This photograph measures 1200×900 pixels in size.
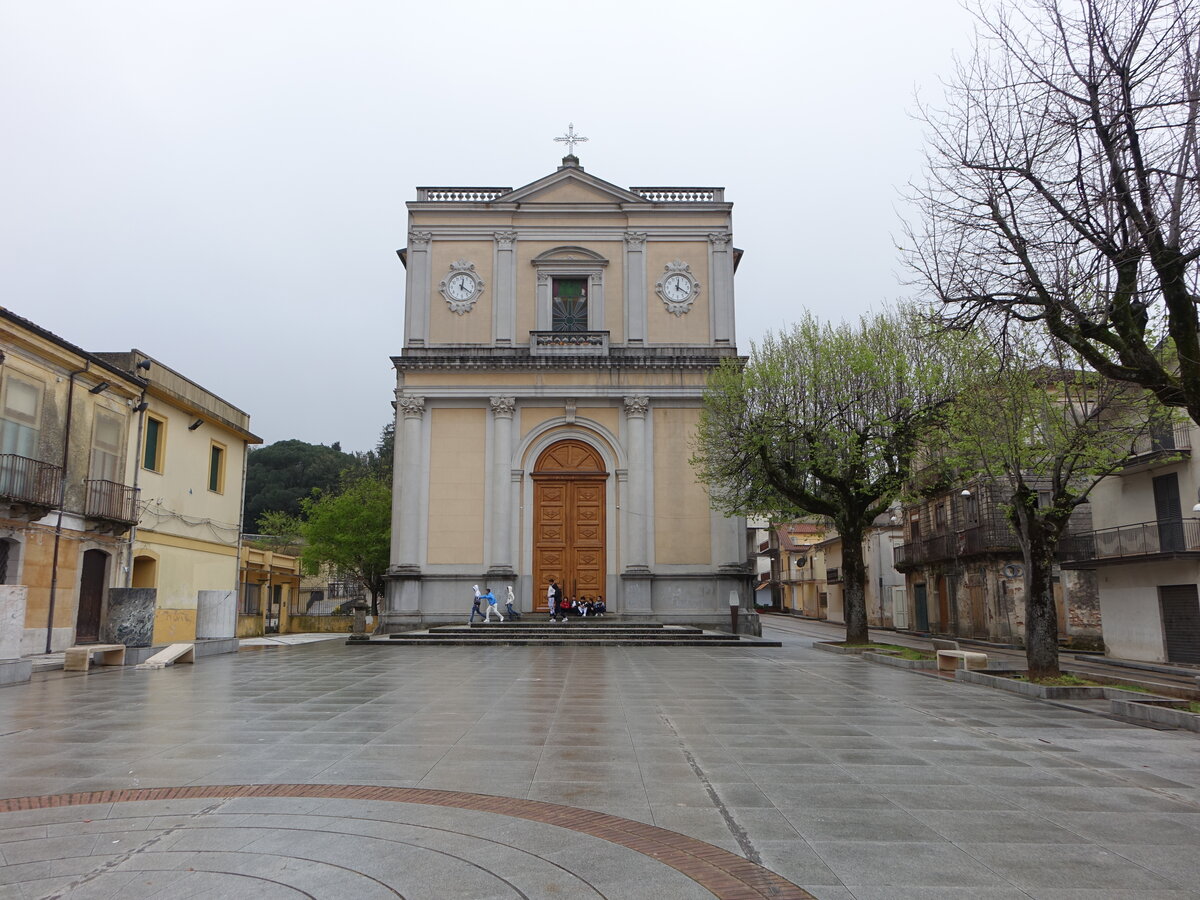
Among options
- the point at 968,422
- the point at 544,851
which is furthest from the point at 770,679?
the point at 544,851

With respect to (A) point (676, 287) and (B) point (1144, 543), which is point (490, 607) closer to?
(A) point (676, 287)

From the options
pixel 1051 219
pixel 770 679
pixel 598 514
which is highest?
pixel 1051 219

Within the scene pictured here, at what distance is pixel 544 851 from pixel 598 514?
2306cm

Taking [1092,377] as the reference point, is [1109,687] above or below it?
below

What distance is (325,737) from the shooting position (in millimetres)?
8359

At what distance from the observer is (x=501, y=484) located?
27406mm

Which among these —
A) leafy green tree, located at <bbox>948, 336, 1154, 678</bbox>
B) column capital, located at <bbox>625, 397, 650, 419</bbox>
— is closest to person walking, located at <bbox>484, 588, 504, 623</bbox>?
column capital, located at <bbox>625, 397, 650, 419</bbox>

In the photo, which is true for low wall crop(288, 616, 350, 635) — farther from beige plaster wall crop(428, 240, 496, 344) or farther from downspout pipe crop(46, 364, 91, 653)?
downspout pipe crop(46, 364, 91, 653)

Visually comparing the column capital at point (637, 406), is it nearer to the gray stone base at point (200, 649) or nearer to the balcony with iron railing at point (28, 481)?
the gray stone base at point (200, 649)

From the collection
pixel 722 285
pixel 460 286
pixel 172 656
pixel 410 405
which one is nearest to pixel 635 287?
pixel 722 285

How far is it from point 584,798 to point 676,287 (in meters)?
24.7

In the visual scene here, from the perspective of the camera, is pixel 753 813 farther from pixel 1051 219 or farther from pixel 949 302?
pixel 1051 219

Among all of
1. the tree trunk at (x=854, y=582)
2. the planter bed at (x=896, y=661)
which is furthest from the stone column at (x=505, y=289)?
the planter bed at (x=896, y=661)

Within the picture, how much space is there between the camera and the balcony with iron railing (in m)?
17.2
